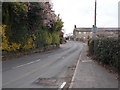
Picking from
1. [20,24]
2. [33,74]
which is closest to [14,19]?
[20,24]

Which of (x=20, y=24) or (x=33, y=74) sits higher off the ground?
(x=20, y=24)

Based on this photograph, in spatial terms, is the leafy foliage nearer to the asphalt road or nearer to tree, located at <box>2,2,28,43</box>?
tree, located at <box>2,2,28,43</box>

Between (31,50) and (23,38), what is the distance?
4496 millimetres

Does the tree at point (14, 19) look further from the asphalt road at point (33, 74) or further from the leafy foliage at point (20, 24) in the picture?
the asphalt road at point (33, 74)

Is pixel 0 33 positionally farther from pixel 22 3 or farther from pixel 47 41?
pixel 47 41

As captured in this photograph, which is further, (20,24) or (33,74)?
(20,24)

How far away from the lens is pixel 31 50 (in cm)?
3353

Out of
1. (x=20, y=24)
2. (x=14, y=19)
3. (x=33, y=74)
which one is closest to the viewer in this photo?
(x=33, y=74)

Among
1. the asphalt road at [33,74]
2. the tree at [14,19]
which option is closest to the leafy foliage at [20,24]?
the tree at [14,19]

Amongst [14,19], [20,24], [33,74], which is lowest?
[33,74]

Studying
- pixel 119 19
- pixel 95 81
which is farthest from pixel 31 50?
pixel 95 81

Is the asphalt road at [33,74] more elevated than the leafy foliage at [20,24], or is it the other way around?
the leafy foliage at [20,24]

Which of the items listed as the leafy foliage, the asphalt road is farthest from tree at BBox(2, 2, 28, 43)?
the asphalt road

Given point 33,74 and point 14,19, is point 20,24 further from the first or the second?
point 33,74
